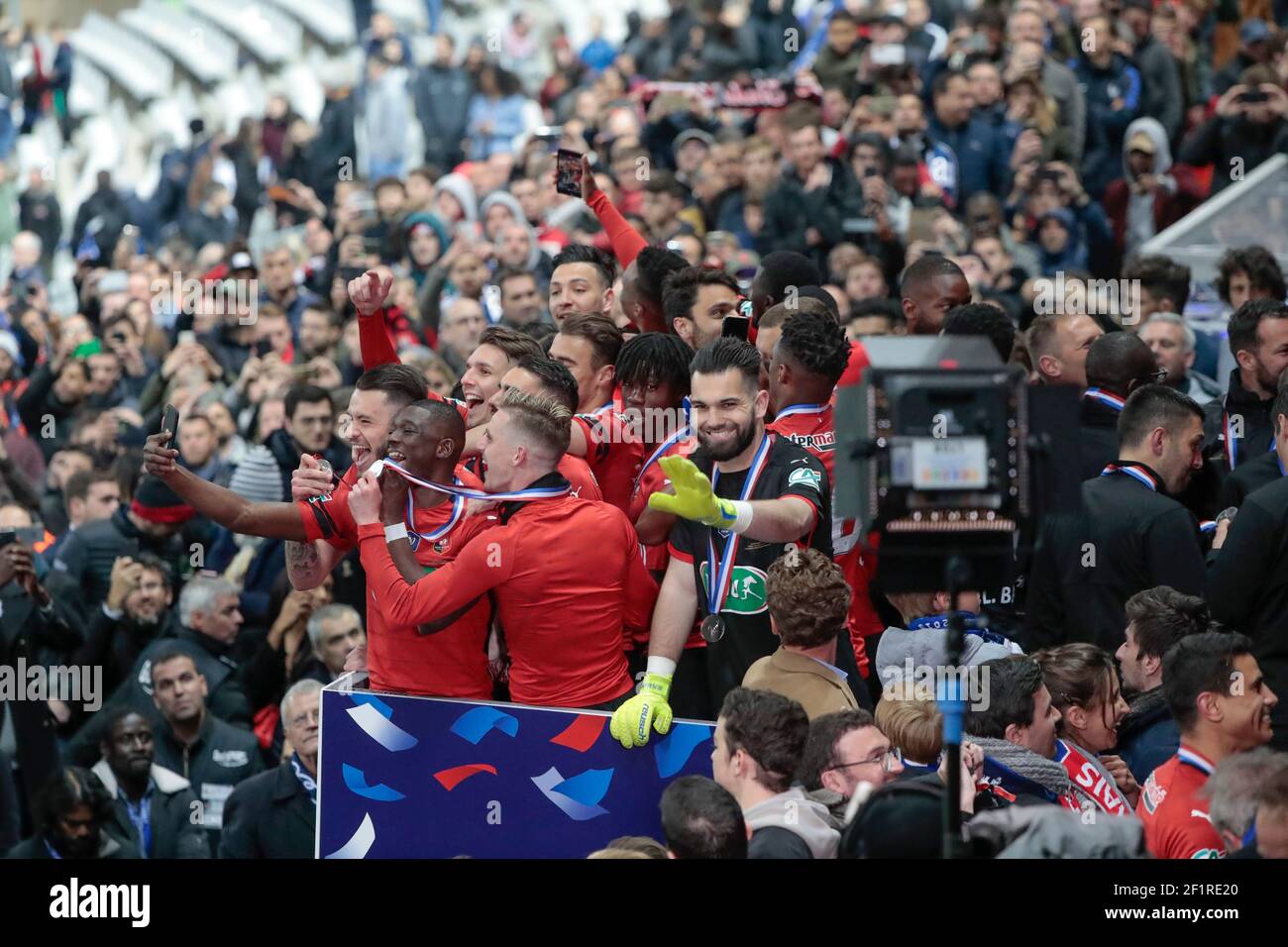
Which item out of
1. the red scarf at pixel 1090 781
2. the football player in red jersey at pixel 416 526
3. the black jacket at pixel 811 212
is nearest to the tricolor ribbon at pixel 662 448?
the football player in red jersey at pixel 416 526

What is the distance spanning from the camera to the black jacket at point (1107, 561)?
6.34 meters

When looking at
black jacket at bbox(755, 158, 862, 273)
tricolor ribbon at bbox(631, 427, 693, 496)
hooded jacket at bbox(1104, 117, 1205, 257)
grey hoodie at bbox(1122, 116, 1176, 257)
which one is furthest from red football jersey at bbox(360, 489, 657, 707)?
hooded jacket at bbox(1104, 117, 1205, 257)

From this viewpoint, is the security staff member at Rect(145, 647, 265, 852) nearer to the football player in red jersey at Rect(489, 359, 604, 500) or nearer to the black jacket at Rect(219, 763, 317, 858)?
the black jacket at Rect(219, 763, 317, 858)

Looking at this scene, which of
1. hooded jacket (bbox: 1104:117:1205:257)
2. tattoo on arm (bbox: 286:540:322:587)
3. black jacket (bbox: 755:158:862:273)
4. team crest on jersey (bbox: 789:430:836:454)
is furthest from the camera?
hooded jacket (bbox: 1104:117:1205:257)

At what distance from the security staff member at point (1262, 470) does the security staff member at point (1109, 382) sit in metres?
0.43

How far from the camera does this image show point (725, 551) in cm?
566

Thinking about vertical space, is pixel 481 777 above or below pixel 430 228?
below

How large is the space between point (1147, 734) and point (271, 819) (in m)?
3.17

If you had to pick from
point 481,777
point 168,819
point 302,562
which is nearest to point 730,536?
point 481,777

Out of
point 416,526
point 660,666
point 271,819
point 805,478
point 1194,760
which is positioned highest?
point 805,478

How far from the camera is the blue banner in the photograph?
18.0ft

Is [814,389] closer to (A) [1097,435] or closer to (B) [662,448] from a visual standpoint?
(B) [662,448]

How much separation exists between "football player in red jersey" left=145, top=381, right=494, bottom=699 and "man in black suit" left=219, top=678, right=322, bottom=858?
1.35 metres

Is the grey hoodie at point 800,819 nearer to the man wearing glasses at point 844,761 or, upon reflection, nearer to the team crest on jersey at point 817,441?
the man wearing glasses at point 844,761
